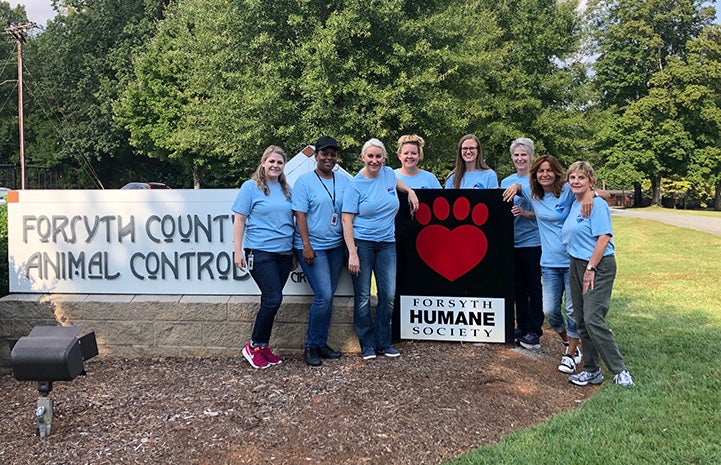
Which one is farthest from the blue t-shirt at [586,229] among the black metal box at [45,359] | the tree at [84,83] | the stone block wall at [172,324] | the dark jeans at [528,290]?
the tree at [84,83]

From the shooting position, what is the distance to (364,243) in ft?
15.0

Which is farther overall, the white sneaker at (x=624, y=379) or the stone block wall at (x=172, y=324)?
Answer: the stone block wall at (x=172, y=324)

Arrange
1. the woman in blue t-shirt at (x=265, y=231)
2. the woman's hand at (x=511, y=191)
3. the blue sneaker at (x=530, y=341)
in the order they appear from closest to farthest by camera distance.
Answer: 1. the woman in blue t-shirt at (x=265, y=231)
2. the woman's hand at (x=511, y=191)
3. the blue sneaker at (x=530, y=341)

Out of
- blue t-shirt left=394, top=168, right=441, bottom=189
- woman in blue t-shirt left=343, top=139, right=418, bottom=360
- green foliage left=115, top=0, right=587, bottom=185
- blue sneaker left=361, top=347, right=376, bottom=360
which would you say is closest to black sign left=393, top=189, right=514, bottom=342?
blue t-shirt left=394, top=168, right=441, bottom=189

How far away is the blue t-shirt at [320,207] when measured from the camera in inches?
176

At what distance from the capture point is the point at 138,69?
103 feet

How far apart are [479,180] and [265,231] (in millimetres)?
1987

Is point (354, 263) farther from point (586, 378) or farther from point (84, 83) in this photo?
point (84, 83)

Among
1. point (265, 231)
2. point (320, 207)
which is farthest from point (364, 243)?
point (265, 231)

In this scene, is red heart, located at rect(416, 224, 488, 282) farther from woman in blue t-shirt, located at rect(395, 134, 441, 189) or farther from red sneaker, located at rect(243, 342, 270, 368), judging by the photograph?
red sneaker, located at rect(243, 342, 270, 368)

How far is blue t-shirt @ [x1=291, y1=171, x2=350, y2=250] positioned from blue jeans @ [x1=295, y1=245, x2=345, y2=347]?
8cm

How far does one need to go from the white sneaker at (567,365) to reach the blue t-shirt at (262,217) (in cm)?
233

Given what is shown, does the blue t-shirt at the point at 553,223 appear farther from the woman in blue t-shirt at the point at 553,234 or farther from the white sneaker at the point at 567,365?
the white sneaker at the point at 567,365

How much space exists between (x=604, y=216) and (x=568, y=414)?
1.34 metres
